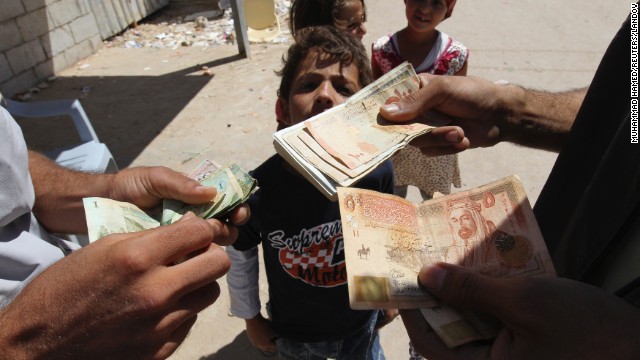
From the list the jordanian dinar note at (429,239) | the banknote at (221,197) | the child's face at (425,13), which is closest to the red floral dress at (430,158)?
the child's face at (425,13)

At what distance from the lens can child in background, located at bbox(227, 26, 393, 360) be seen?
1492 millimetres

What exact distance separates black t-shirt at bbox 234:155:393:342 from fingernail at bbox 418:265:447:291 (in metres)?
0.49

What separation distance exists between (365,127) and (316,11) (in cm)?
148

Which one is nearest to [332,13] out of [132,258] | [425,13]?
[425,13]

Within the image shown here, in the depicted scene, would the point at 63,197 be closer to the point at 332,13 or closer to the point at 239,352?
the point at 239,352

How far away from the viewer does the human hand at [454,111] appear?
1.58 m

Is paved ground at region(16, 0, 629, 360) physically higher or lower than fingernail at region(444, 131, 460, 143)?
lower

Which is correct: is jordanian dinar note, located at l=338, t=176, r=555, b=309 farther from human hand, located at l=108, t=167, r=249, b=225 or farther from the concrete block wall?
the concrete block wall

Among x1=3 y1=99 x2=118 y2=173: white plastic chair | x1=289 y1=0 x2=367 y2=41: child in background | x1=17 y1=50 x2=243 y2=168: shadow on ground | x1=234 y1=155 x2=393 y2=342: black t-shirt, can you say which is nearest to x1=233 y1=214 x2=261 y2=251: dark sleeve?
x1=234 y1=155 x2=393 y2=342: black t-shirt

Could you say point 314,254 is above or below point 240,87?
above

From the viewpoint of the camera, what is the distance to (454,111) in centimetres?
171

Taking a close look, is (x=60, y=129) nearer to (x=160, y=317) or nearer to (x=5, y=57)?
(x=5, y=57)

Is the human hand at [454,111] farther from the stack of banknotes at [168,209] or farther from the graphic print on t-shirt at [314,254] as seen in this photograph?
the stack of banknotes at [168,209]

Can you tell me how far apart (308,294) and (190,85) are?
4534 millimetres
